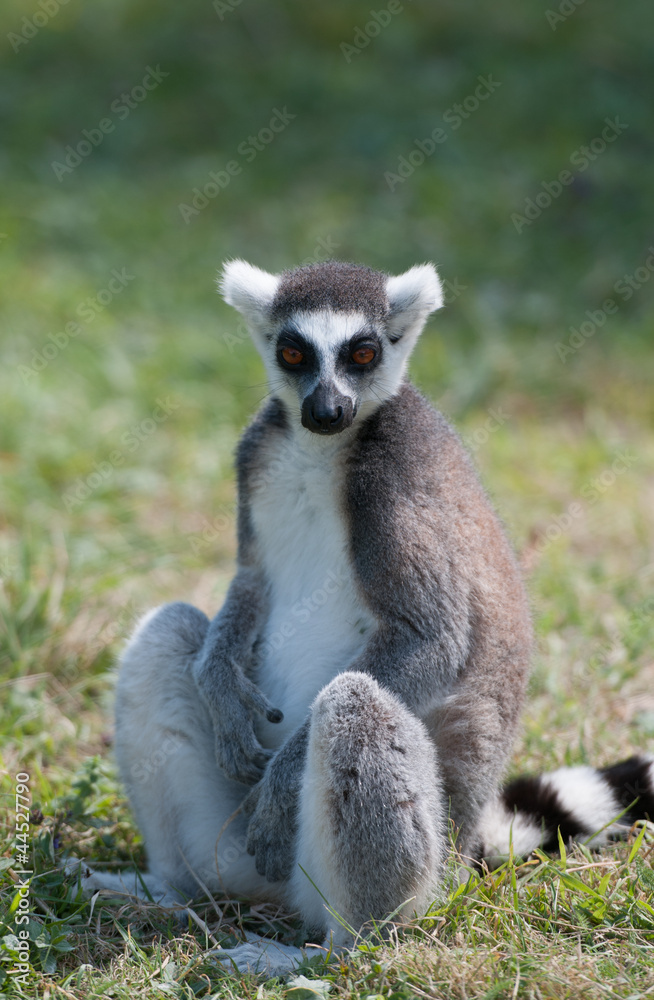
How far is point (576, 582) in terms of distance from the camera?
552cm

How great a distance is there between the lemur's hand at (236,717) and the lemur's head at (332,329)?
3.10ft

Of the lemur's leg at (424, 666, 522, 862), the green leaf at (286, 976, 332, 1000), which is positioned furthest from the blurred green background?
the green leaf at (286, 976, 332, 1000)

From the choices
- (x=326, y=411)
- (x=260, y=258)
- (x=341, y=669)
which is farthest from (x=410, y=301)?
(x=260, y=258)

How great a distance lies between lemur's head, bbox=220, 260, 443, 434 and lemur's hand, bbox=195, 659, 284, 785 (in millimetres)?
944

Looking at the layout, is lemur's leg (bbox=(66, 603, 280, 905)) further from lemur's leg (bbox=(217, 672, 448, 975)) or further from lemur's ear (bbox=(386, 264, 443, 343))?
lemur's ear (bbox=(386, 264, 443, 343))

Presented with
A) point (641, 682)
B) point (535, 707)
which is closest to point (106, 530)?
point (535, 707)

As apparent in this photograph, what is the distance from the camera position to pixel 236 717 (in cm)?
339

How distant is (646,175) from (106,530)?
6958 mm

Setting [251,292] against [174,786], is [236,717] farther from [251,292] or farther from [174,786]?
[251,292]

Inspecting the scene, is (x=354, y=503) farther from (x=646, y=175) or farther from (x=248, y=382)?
(x=646, y=175)

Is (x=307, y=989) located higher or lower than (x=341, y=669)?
lower

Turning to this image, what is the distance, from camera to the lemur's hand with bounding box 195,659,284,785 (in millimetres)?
3371

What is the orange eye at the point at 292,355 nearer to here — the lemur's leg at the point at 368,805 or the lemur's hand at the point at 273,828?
the lemur's leg at the point at 368,805

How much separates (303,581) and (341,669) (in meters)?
0.35
